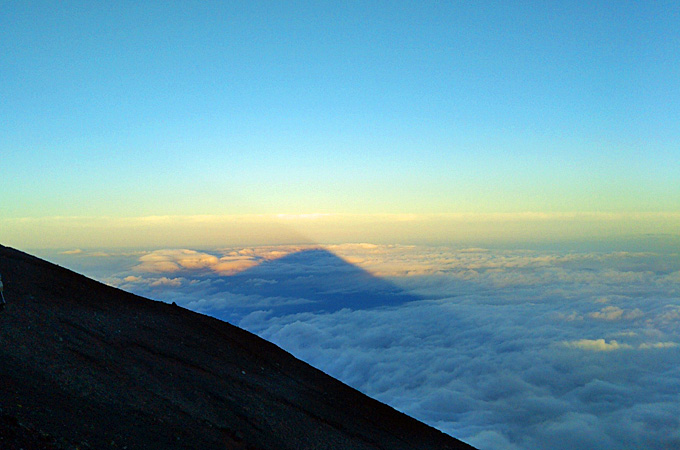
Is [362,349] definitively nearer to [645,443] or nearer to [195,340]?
[645,443]

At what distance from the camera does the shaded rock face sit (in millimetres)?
14180

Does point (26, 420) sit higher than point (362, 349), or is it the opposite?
point (26, 420)

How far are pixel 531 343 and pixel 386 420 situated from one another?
567ft

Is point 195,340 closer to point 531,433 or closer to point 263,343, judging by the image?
point 263,343

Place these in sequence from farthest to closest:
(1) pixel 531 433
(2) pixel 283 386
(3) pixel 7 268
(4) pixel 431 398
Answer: (4) pixel 431 398 → (1) pixel 531 433 → (2) pixel 283 386 → (3) pixel 7 268

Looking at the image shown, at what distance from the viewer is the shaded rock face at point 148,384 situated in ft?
46.5

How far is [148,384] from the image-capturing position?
20.6 meters

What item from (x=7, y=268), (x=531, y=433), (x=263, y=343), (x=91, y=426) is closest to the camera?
(x=91, y=426)

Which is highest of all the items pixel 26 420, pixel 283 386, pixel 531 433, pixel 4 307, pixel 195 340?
pixel 4 307

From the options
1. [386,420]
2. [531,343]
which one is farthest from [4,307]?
[531,343]

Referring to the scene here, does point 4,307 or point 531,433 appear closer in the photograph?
point 4,307

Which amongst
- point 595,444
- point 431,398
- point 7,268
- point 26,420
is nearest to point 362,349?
point 431,398

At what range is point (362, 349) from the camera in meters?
189

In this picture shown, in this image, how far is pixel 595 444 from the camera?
366ft
